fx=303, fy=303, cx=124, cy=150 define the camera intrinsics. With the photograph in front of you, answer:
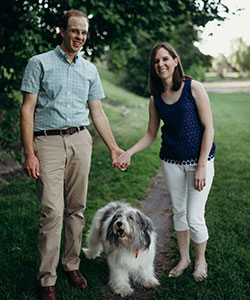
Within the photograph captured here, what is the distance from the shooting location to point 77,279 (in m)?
3.03

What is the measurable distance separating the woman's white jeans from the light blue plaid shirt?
1040 millimetres

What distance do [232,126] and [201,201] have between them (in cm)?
971

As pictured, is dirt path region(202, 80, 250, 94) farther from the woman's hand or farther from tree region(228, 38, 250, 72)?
the woman's hand

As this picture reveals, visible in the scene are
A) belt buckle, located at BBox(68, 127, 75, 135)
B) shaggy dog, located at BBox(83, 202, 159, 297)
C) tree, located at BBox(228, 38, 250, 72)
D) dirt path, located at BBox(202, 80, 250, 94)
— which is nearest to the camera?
Result: belt buckle, located at BBox(68, 127, 75, 135)

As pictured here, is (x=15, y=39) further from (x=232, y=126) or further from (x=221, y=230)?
(x=232, y=126)

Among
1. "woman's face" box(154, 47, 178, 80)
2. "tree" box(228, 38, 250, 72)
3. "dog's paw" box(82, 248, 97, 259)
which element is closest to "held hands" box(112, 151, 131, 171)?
"woman's face" box(154, 47, 178, 80)

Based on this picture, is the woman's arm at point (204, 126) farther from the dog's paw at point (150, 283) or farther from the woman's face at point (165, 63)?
the dog's paw at point (150, 283)

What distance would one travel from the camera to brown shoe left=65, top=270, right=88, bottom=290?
2994 millimetres

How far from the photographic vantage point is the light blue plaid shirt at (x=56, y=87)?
2562 millimetres

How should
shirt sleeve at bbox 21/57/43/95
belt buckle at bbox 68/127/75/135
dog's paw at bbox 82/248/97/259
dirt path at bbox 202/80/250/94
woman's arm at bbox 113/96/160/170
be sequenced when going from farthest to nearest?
dirt path at bbox 202/80/250/94, dog's paw at bbox 82/248/97/259, woman's arm at bbox 113/96/160/170, belt buckle at bbox 68/127/75/135, shirt sleeve at bbox 21/57/43/95

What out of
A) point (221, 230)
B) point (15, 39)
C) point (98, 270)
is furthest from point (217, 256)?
point (15, 39)

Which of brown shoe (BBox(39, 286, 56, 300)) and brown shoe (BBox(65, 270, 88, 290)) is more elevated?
brown shoe (BBox(39, 286, 56, 300))

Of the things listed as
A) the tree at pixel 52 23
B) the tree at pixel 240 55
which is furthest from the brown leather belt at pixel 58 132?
the tree at pixel 240 55

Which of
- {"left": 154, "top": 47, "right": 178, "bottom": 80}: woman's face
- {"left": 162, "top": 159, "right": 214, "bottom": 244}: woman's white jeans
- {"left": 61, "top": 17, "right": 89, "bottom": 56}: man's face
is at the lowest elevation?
{"left": 162, "top": 159, "right": 214, "bottom": 244}: woman's white jeans
